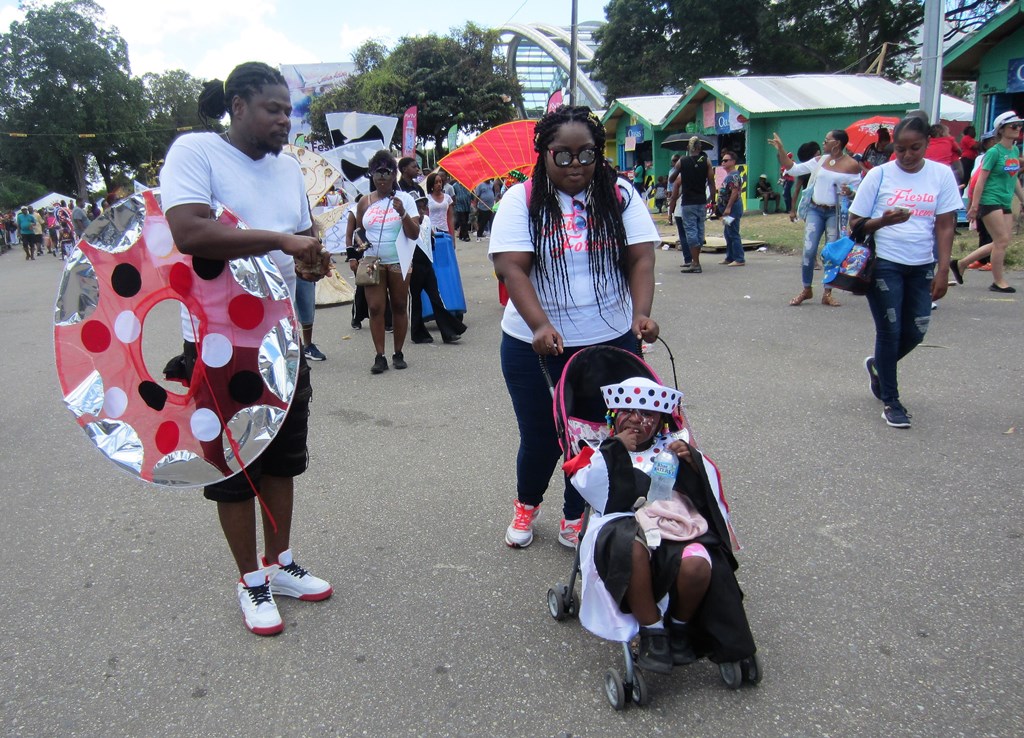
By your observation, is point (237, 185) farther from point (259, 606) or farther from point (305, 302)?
point (305, 302)

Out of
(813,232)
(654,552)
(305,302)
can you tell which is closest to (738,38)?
(813,232)

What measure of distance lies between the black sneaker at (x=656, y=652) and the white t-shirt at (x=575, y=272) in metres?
1.09

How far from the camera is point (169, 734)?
2.32 m

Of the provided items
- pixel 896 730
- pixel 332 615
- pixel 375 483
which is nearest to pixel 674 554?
pixel 896 730

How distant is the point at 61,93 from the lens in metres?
55.2

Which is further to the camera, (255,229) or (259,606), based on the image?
(259,606)

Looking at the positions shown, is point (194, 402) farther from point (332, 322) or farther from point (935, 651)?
point (332, 322)

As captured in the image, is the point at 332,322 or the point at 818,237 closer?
the point at 818,237

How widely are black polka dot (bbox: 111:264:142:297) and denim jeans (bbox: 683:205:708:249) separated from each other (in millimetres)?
9547

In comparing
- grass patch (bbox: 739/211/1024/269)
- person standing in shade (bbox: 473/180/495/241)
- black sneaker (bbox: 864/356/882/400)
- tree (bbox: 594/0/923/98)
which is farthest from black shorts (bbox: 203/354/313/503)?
tree (bbox: 594/0/923/98)

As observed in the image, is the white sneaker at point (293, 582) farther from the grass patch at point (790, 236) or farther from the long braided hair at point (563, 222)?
the grass patch at point (790, 236)

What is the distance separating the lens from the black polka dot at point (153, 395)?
260 cm

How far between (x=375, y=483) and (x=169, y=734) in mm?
1963

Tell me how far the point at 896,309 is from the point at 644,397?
2.81 meters
